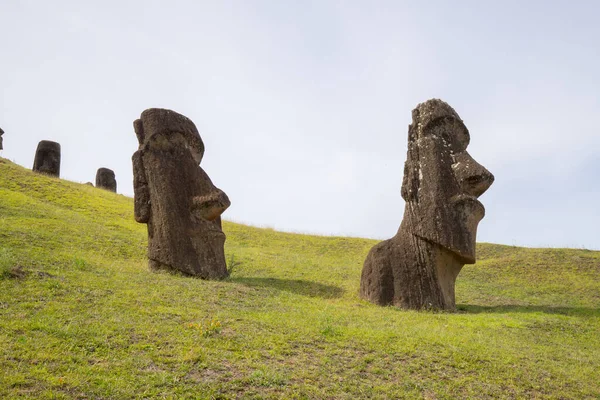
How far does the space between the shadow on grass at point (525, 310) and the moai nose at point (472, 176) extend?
9.23 ft

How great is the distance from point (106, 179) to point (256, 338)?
33.9 m

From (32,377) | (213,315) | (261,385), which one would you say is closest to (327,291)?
(213,315)

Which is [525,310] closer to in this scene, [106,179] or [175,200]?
[175,200]

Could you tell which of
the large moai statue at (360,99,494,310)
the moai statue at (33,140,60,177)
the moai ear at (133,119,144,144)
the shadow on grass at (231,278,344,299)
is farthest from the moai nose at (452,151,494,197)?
the moai statue at (33,140,60,177)

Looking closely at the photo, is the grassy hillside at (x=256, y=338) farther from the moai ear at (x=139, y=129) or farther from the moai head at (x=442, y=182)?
the moai ear at (x=139, y=129)

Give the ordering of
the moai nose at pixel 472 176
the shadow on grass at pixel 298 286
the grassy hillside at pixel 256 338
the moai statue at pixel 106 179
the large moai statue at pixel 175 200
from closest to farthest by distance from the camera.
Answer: the grassy hillside at pixel 256 338 < the moai nose at pixel 472 176 < the large moai statue at pixel 175 200 < the shadow on grass at pixel 298 286 < the moai statue at pixel 106 179

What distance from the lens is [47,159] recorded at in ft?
112

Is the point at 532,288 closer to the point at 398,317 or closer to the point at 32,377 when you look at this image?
the point at 398,317

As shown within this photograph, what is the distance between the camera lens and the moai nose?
13.2 metres

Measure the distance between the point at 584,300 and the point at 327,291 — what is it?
746cm

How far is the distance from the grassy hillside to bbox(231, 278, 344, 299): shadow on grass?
70 mm

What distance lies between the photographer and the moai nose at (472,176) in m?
13.2

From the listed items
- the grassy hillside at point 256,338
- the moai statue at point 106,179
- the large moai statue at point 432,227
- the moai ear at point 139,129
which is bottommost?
the grassy hillside at point 256,338

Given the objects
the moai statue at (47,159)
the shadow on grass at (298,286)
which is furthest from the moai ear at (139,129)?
the moai statue at (47,159)
